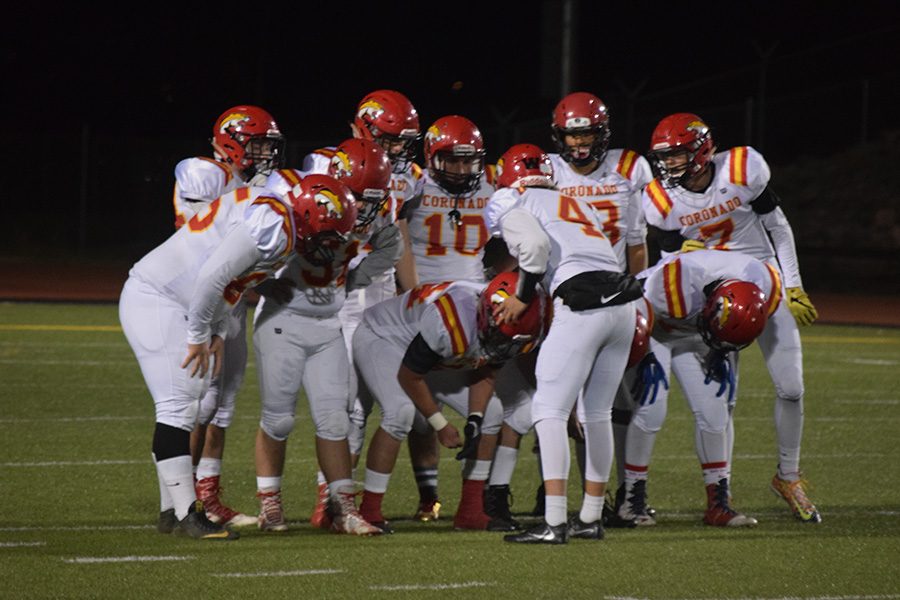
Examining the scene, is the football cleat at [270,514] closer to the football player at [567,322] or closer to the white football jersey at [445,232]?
the football player at [567,322]

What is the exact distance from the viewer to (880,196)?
71.9 ft

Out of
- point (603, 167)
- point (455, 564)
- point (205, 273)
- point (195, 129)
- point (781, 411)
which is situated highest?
point (195, 129)

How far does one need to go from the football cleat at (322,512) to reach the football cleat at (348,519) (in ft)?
0.40

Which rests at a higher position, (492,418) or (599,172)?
(599,172)

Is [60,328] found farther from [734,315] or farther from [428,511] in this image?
[734,315]

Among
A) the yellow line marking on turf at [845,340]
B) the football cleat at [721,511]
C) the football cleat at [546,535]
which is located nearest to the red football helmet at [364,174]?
the football cleat at [546,535]

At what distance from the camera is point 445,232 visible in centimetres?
664

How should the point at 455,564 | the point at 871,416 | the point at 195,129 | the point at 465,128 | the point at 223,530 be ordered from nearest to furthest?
the point at 455,564, the point at 223,530, the point at 465,128, the point at 871,416, the point at 195,129

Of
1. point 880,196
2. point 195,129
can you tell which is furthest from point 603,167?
point 195,129

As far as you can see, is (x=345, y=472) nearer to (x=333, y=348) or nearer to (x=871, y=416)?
(x=333, y=348)

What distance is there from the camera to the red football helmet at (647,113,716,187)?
6.36 meters

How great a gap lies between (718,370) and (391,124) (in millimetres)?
1827

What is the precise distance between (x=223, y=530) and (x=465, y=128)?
2092 mm

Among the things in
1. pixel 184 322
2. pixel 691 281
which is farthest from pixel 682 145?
pixel 184 322
